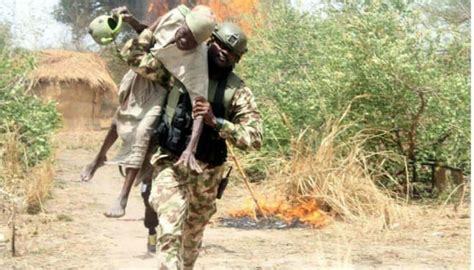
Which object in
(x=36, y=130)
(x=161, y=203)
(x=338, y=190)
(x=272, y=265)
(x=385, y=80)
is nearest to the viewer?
(x=161, y=203)

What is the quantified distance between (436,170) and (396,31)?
1879 mm

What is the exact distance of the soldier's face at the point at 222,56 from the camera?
4.41 m

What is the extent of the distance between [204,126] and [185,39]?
481mm

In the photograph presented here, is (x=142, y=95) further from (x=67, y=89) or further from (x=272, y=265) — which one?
(x=67, y=89)

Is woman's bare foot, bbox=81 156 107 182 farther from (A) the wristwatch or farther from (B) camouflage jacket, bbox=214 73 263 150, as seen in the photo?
(A) the wristwatch

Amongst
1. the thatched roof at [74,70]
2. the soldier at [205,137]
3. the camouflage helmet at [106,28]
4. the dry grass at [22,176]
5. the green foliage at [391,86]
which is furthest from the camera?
the thatched roof at [74,70]

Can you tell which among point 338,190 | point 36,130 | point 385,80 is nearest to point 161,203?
point 338,190

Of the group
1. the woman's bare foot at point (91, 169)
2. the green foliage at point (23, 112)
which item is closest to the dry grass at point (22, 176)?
the green foliage at point (23, 112)

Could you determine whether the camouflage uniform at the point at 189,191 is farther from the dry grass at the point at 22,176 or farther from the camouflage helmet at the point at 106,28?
the dry grass at the point at 22,176

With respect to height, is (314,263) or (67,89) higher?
(314,263)

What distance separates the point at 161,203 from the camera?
169 inches

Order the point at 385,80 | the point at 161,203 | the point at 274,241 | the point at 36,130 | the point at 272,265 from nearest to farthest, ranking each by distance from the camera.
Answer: the point at 161,203 < the point at 272,265 < the point at 274,241 < the point at 385,80 < the point at 36,130

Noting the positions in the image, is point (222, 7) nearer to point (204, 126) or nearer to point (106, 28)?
point (106, 28)

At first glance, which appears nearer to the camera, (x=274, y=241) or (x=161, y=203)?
(x=161, y=203)
